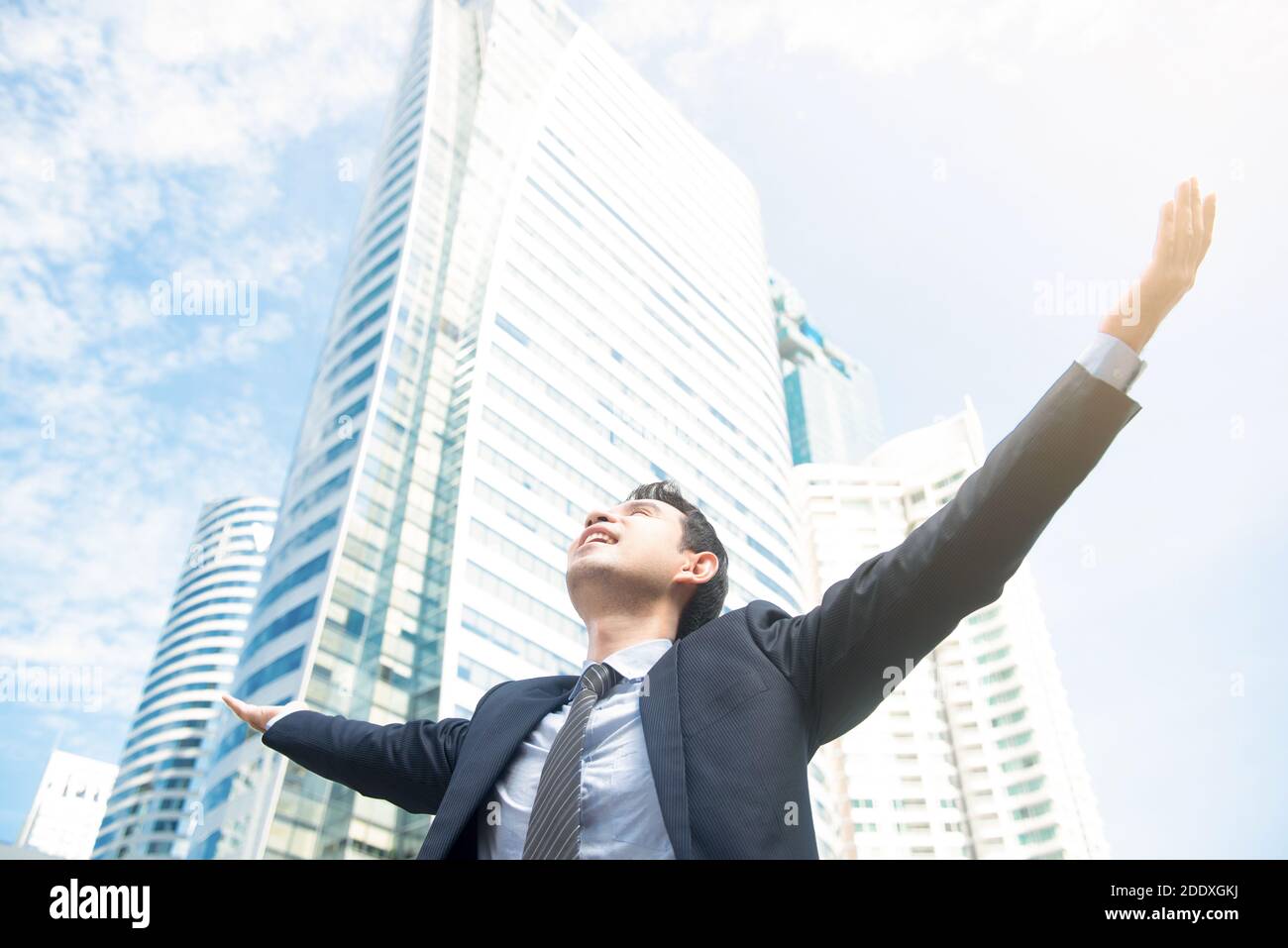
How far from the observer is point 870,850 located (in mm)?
77000

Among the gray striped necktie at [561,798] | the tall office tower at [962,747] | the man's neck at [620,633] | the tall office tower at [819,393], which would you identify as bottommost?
the gray striped necktie at [561,798]

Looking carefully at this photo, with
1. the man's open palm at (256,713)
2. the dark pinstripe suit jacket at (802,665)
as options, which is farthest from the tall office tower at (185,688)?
the dark pinstripe suit jacket at (802,665)

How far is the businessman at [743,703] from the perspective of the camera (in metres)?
1.73

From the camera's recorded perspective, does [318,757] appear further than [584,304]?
No

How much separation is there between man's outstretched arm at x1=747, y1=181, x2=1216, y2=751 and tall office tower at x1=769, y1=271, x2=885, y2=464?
119m

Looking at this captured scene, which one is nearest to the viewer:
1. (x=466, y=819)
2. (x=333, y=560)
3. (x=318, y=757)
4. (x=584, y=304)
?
(x=466, y=819)

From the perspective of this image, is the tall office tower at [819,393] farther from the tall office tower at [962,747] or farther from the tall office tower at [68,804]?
the tall office tower at [68,804]

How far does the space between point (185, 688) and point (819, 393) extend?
8803cm

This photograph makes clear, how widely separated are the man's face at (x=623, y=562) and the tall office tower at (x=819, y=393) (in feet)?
387

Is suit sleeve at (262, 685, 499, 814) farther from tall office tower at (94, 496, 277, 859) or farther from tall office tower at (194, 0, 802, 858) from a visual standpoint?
tall office tower at (94, 496, 277, 859)
